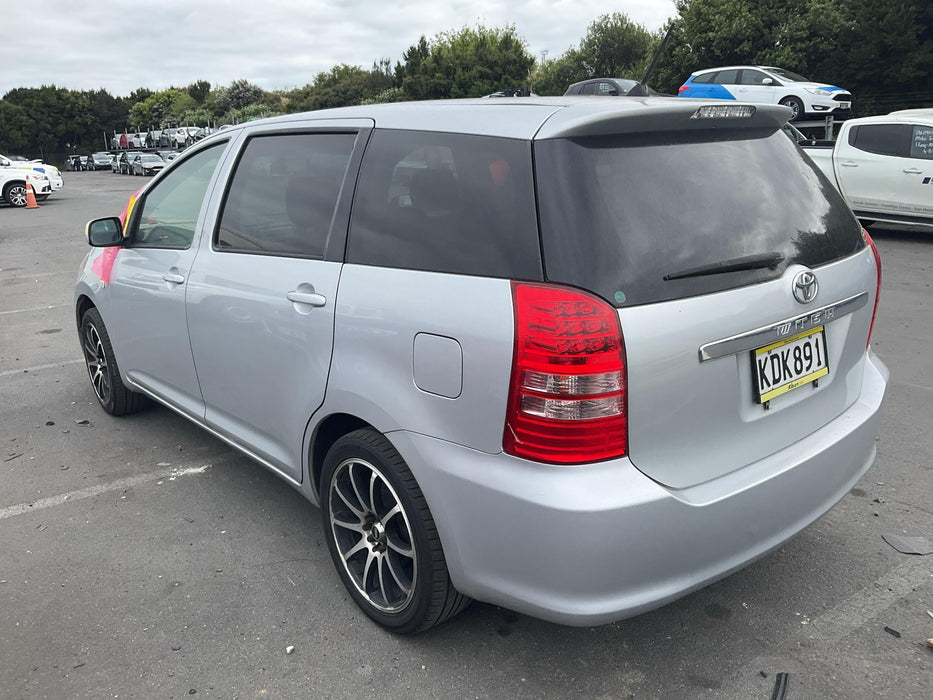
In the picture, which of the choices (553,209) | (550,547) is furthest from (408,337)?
(550,547)

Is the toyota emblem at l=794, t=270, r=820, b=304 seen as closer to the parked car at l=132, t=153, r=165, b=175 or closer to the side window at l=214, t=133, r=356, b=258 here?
the side window at l=214, t=133, r=356, b=258

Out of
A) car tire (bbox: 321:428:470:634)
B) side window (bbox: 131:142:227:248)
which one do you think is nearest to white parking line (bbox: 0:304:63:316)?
side window (bbox: 131:142:227:248)

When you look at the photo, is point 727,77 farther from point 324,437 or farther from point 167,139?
point 167,139

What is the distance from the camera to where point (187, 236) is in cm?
361

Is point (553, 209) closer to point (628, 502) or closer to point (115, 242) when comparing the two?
point (628, 502)

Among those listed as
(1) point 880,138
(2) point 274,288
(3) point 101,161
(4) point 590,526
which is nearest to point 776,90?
(1) point 880,138

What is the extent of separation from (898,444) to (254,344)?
3.40 meters

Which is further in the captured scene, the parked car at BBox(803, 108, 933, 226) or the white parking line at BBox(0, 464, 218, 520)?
the parked car at BBox(803, 108, 933, 226)

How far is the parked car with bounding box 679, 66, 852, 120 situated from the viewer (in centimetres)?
1870

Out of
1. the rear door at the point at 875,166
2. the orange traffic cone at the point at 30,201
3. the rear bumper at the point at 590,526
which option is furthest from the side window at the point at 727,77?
the rear bumper at the point at 590,526

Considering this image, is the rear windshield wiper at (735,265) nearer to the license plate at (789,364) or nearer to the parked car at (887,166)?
the license plate at (789,364)

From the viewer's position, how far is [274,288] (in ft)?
9.48

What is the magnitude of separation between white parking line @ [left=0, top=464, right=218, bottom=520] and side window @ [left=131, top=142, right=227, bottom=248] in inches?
47.4

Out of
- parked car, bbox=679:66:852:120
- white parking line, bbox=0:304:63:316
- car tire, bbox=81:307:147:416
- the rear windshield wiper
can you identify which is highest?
parked car, bbox=679:66:852:120
